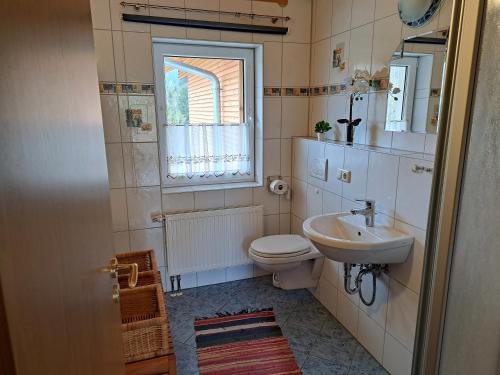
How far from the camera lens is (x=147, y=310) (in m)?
1.73

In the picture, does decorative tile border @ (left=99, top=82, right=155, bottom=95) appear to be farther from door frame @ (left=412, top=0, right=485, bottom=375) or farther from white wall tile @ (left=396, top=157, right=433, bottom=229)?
door frame @ (left=412, top=0, right=485, bottom=375)

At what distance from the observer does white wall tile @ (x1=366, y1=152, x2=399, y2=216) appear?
181cm

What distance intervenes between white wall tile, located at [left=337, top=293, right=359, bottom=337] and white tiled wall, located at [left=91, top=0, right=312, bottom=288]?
2.78ft

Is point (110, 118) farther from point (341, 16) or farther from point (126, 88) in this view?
point (341, 16)

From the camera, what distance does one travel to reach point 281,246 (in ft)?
8.19

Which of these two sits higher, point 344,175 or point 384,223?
point 344,175

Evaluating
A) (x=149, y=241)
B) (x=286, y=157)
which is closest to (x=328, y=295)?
(x=286, y=157)

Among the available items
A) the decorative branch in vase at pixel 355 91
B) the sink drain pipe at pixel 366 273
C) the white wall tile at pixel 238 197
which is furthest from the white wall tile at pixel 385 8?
the white wall tile at pixel 238 197

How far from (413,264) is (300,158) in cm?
129

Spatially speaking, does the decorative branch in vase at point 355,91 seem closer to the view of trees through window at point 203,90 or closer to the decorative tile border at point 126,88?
A: the view of trees through window at point 203,90

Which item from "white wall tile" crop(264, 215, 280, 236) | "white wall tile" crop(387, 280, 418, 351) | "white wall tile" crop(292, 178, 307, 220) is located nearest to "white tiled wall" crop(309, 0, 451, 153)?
"white wall tile" crop(292, 178, 307, 220)

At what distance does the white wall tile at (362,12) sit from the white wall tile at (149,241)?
6.53 feet

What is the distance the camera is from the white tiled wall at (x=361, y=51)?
74.6 inches

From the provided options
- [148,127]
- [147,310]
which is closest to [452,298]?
[147,310]
